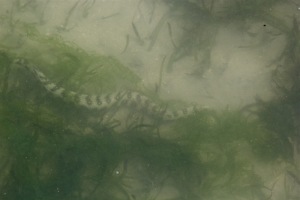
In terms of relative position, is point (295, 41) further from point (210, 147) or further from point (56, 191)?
point (56, 191)

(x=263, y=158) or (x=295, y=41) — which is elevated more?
(x=295, y=41)

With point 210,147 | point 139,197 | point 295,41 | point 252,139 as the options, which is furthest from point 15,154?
point 295,41

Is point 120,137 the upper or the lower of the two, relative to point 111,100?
lower

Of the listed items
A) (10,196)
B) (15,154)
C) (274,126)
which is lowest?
(10,196)
